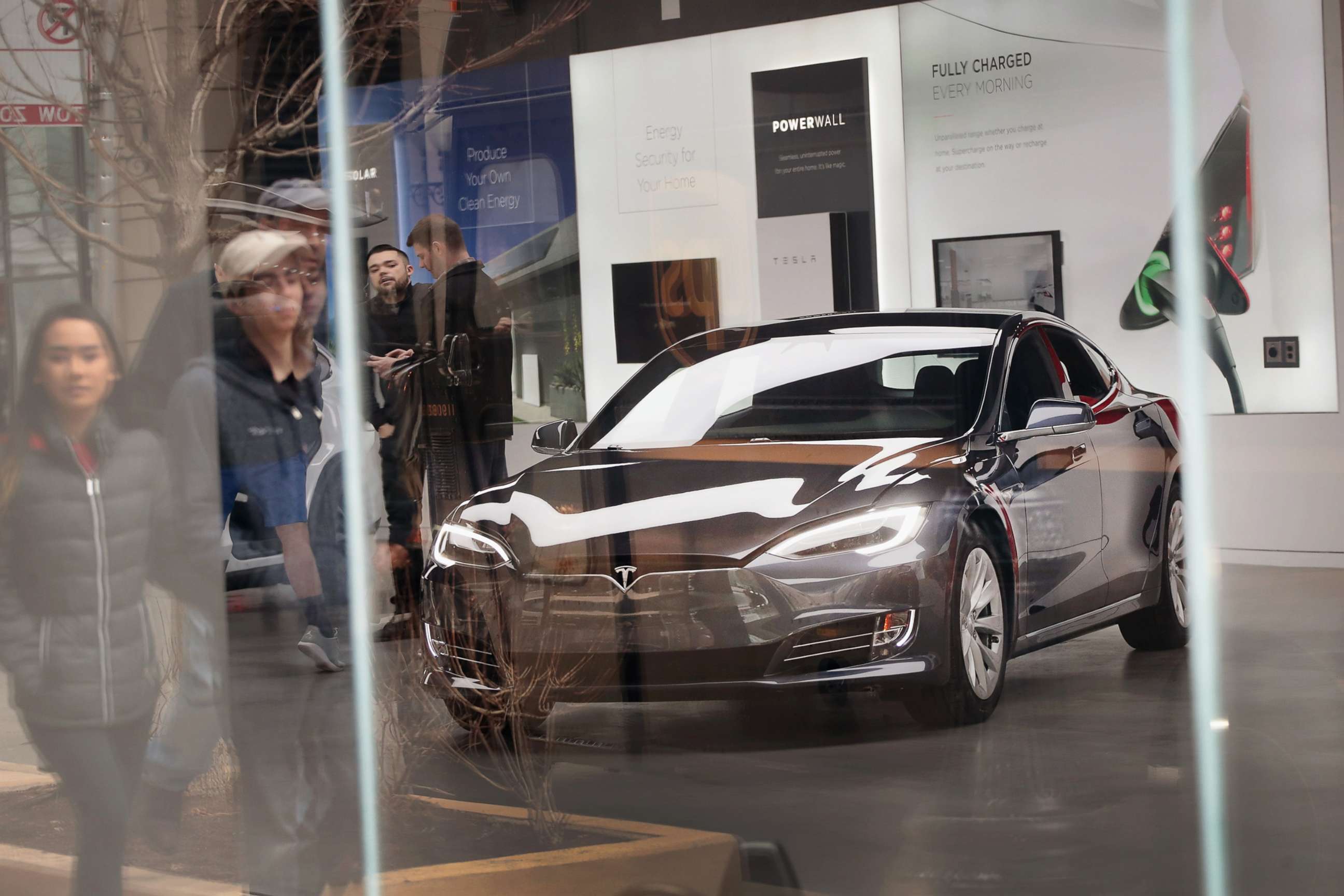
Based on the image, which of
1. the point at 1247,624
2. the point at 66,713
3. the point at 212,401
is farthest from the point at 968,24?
the point at 66,713

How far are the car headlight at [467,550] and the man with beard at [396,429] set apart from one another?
93 millimetres

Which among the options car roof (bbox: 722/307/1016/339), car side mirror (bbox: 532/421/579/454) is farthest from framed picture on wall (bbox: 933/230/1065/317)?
car side mirror (bbox: 532/421/579/454)

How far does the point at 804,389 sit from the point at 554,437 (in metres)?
0.68

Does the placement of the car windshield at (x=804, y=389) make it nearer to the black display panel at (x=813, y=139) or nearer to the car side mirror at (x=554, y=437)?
the car side mirror at (x=554, y=437)

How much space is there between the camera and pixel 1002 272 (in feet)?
9.57

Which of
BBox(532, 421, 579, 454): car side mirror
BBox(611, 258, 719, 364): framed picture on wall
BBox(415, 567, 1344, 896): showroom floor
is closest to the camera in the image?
BBox(415, 567, 1344, 896): showroom floor

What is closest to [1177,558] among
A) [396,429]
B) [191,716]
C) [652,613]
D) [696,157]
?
[652,613]

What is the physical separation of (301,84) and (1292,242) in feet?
8.79

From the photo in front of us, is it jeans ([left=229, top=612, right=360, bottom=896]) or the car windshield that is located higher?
the car windshield

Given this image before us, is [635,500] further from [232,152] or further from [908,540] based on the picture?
[232,152]

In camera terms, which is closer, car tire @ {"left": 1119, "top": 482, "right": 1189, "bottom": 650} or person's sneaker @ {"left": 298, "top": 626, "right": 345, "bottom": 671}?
car tire @ {"left": 1119, "top": 482, "right": 1189, "bottom": 650}

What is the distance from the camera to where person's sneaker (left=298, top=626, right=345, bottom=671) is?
13.1ft

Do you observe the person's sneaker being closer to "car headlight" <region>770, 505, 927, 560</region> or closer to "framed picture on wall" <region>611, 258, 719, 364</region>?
"framed picture on wall" <region>611, 258, 719, 364</region>

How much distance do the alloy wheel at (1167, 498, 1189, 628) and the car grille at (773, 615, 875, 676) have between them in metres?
0.63
